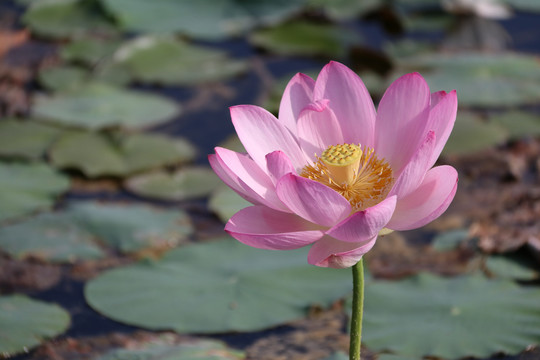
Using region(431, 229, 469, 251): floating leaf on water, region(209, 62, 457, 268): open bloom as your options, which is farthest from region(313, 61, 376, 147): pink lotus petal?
region(431, 229, 469, 251): floating leaf on water

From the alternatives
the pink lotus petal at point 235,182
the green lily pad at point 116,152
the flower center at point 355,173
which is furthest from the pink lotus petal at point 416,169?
the green lily pad at point 116,152

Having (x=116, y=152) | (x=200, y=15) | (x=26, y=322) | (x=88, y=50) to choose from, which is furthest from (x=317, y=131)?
(x=200, y=15)

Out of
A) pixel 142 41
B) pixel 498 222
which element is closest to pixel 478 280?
pixel 498 222

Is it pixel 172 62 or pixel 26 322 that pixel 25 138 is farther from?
pixel 26 322

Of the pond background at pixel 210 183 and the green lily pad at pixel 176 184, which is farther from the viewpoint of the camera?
the green lily pad at pixel 176 184

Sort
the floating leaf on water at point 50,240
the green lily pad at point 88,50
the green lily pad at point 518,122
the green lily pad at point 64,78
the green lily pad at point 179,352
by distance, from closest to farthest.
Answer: the green lily pad at point 179,352 → the floating leaf on water at point 50,240 → the green lily pad at point 518,122 → the green lily pad at point 64,78 → the green lily pad at point 88,50

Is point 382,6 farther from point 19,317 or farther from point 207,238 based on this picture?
point 19,317

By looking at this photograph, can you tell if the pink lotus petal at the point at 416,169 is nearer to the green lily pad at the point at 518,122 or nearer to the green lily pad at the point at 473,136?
the green lily pad at the point at 473,136

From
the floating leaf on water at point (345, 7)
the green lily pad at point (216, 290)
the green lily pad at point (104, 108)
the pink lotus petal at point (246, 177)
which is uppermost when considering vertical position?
the floating leaf on water at point (345, 7)
